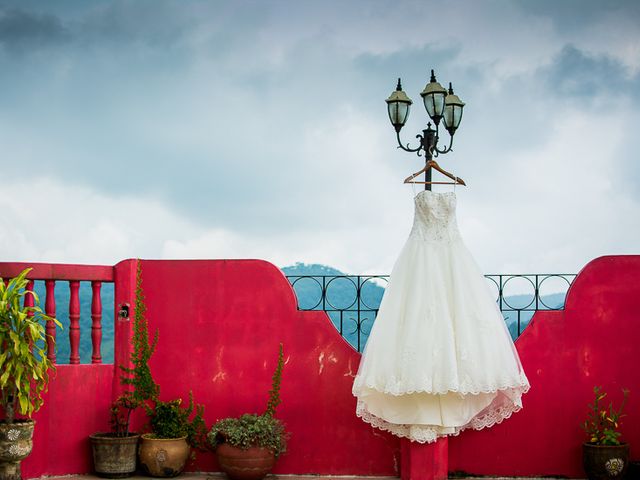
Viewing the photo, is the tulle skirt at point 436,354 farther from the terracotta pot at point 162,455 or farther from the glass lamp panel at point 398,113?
the terracotta pot at point 162,455

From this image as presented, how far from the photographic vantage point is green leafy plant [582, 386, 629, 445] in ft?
26.9

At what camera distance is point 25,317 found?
25.2 feet

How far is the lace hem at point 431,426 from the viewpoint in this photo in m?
7.74

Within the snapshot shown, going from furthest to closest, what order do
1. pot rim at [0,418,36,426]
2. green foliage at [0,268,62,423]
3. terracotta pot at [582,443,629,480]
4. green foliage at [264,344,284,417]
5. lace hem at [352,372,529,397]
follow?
1. green foliage at [264,344,284,417]
2. terracotta pot at [582,443,629,480]
3. pot rim at [0,418,36,426]
4. green foliage at [0,268,62,423]
5. lace hem at [352,372,529,397]

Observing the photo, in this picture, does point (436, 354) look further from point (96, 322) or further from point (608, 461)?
point (96, 322)

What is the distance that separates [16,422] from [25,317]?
2.73 feet

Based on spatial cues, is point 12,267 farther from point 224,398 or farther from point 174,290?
point 224,398

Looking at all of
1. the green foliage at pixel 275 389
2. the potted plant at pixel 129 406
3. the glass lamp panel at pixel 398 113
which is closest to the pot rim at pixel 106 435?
the potted plant at pixel 129 406

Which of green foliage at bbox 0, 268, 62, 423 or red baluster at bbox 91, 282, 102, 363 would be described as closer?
green foliage at bbox 0, 268, 62, 423

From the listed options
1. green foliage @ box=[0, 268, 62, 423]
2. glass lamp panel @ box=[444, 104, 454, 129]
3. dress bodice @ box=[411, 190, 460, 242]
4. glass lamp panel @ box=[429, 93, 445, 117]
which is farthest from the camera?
glass lamp panel @ box=[444, 104, 454, 129]

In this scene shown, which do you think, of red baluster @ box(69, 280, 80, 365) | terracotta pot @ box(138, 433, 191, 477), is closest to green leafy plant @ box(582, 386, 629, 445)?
terracotta pot @ box(138, 433, 191, 477)

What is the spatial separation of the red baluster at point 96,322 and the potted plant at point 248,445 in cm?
117

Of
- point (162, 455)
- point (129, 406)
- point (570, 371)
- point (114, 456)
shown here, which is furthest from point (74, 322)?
point (570, 371)

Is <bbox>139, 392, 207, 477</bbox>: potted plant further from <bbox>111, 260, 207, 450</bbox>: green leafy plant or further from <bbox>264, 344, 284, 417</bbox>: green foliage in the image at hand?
<bbox>264, 344, 284, 417</bbox>: green foliage
